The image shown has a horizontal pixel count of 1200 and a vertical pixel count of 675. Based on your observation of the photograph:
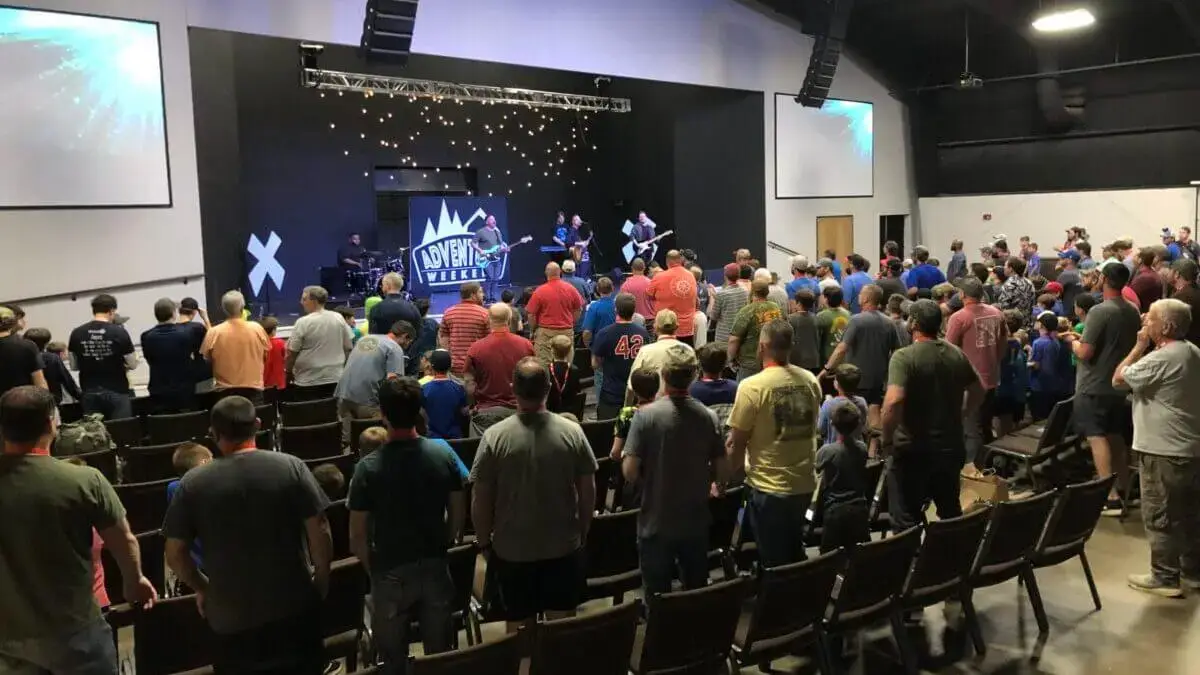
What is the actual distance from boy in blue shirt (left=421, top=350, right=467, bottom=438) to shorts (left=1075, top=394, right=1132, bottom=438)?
385 centimetres

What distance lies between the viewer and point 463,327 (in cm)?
634

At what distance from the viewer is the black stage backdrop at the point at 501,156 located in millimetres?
13805

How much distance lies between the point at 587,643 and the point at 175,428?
3808 mm

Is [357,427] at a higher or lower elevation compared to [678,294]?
lower

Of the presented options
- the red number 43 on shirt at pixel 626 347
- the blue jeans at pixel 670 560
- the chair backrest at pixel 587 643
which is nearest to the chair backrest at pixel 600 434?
the red number 43 on shirt at pixel 626 347

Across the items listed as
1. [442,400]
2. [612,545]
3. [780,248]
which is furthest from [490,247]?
[612,545]

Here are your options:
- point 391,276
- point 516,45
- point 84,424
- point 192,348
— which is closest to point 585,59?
point 516,45

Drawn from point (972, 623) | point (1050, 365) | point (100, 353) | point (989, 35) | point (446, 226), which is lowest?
point (972, 623)

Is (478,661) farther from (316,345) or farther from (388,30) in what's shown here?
(388,30)

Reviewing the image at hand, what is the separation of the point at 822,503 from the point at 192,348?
4.45m

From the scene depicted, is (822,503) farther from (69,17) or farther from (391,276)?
(69,17)

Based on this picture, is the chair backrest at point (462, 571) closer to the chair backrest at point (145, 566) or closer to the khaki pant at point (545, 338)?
the chair backrest at point (145, 566)

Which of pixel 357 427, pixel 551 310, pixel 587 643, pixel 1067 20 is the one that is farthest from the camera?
pixel 1067 20

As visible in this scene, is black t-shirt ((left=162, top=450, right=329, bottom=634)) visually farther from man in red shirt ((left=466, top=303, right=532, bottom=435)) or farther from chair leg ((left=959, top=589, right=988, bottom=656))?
chair leg ((left=959, top=589, right=988, bottom=656))
